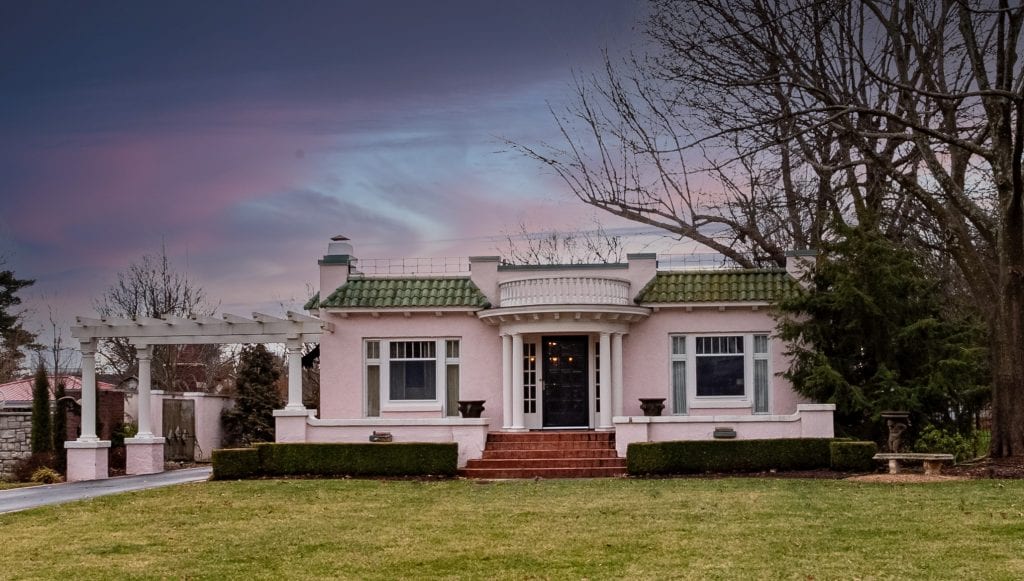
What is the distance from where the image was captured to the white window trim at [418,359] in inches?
1006

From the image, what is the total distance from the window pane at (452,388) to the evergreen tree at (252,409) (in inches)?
398

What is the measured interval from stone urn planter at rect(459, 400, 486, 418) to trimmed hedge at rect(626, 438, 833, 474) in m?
4.46

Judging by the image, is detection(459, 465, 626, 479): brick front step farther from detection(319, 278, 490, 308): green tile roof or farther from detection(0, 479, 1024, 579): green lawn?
detection(319, 278, 490, 308): green tile roof

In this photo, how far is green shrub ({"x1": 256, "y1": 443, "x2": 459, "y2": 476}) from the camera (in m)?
21.3

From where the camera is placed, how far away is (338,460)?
70.5 feet

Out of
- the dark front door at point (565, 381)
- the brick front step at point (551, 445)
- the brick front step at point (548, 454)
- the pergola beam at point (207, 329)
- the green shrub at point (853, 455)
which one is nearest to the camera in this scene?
the green shrub at point (853, 455)

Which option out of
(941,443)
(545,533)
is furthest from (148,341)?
(941,443)

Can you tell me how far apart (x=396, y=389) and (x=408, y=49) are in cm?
820

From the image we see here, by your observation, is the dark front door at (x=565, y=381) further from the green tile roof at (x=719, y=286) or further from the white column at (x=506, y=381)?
the green tile roof at (x=719, y=286)

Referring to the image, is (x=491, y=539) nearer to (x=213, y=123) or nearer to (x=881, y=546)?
(x=881, y=546)

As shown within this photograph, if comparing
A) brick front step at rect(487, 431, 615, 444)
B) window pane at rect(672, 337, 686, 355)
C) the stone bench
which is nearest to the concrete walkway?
brick front step at rect(487, 431, 615, 444)

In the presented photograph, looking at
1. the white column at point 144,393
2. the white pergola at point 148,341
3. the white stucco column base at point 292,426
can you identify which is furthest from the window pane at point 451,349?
the white column at point 144,393

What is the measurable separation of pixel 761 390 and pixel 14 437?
18.7 metres

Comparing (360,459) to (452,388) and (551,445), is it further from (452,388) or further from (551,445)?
(452,388)
